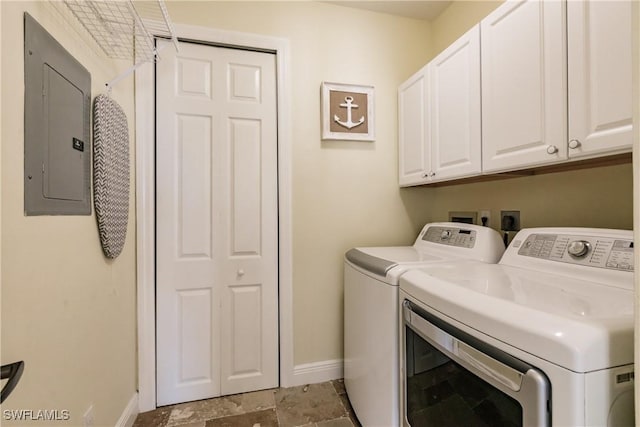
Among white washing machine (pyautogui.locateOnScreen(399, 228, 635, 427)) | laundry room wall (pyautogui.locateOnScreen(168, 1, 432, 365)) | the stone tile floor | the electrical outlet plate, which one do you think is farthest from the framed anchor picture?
the stone tile floor

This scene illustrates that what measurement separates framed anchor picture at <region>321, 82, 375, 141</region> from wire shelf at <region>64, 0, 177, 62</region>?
938 millimetres

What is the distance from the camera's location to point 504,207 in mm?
1621

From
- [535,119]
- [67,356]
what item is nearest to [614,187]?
[535,119]

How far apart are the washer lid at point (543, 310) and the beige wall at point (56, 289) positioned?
3.93ft

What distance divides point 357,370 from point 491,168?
1217mm

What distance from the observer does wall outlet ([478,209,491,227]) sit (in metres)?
1.71

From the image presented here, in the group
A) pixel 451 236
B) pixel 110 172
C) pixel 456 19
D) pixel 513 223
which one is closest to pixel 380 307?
pixel 451 236

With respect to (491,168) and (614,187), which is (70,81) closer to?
(491,168)

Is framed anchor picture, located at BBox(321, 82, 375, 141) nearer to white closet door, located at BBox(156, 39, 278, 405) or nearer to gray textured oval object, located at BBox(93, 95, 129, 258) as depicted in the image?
white closet door, located at BBox(156, 39, 278, 405)

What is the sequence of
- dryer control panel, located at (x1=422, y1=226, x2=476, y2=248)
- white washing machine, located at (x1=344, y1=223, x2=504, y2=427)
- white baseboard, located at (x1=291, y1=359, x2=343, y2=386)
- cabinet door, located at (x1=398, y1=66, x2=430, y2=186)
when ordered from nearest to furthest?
white washing machine, located at (x1=344, y1=223, x2=504, y2=427) → dryer control panel, located at (x1=422, y1=226, x2=476, y2=248) → cabinet door, located at (x1=398, y1=66, x2=430, y2=186) → white baseboard, located at (x1=291, y1=359, x2=343, y2=386)

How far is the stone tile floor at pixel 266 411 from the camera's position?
159 centimetres

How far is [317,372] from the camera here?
196 centimetres

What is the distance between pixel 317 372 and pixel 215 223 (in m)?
1.19

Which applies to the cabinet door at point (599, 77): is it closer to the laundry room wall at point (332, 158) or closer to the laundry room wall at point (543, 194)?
the laundry room wall at point (543, 194)
